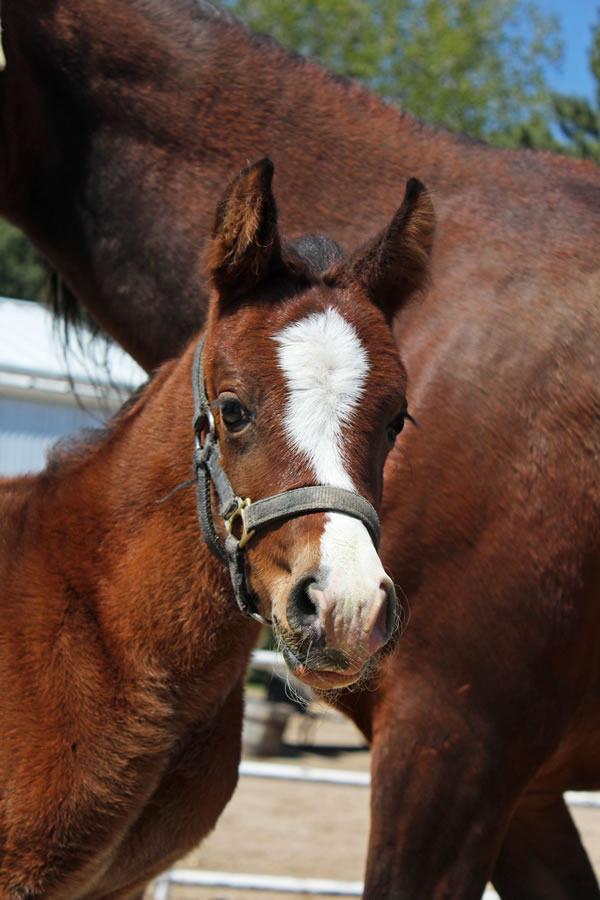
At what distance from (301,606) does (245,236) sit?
89cm

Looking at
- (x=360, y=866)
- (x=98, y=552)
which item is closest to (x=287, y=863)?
(x=360, y=866)

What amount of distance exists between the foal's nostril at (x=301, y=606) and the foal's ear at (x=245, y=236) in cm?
79

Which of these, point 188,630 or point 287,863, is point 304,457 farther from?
point 287,863

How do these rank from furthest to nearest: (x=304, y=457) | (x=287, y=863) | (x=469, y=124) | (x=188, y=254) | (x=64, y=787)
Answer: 1. (x=469, y=124)
2. (x=287, y=863)
3. (x=188, y=254)
4. (x=64, y=787)
5. (x=304, y=457)

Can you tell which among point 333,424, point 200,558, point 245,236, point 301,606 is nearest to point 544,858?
point 200,558

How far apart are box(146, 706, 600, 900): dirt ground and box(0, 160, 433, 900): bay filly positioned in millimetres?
2932

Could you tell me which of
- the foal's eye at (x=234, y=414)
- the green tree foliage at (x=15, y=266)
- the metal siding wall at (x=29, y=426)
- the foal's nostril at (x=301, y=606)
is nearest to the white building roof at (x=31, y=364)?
the metal siding wall at (x=29, y=426)

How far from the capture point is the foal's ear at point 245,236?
240cm

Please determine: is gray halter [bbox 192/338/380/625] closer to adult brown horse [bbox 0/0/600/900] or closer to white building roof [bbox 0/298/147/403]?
adult brown horse [bbox 0/0/600/900]

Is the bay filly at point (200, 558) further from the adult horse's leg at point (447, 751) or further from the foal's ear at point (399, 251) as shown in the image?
the adult horse's leg at point (447, 751)

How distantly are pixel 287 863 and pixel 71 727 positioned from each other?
179 inches

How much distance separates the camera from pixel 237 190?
2.44 m

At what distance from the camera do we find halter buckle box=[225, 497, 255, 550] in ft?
7.43

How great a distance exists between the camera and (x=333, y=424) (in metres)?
2.20
